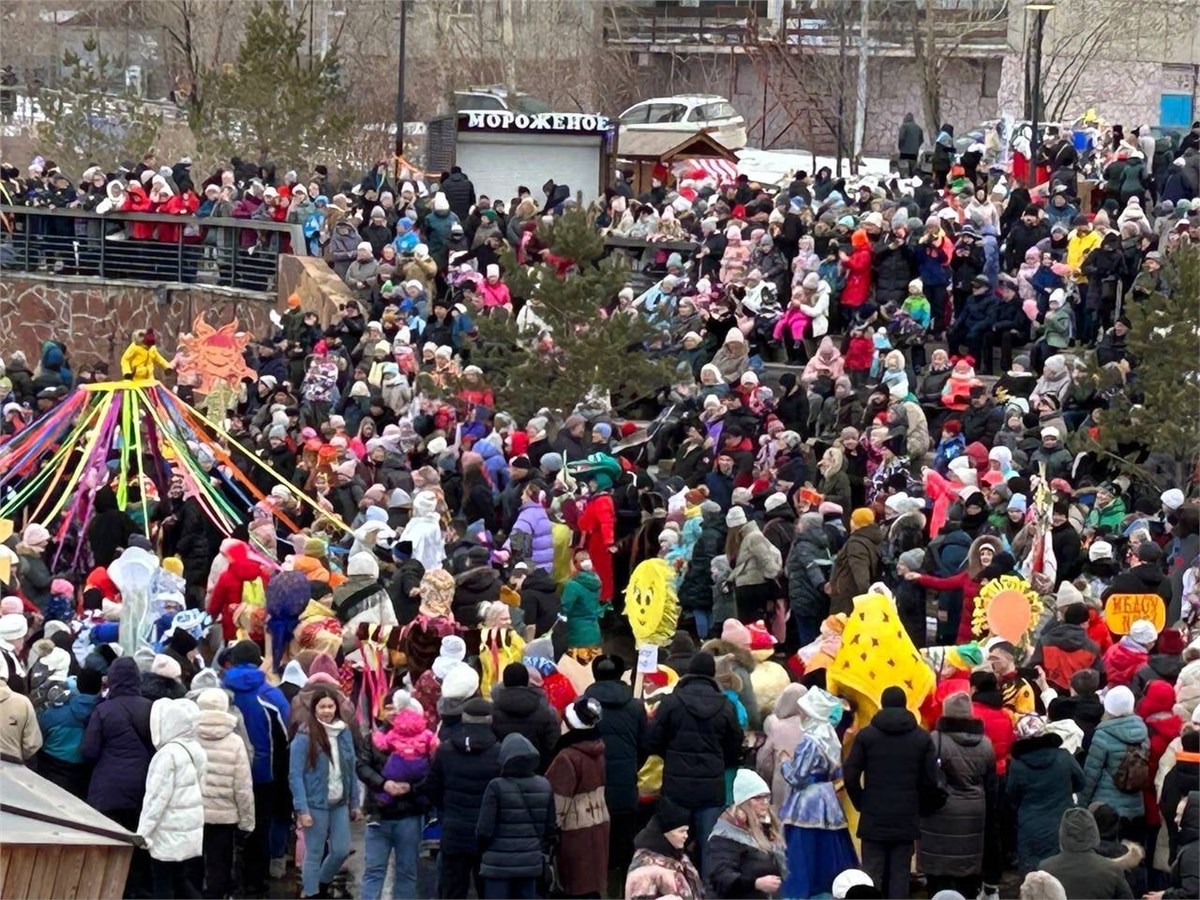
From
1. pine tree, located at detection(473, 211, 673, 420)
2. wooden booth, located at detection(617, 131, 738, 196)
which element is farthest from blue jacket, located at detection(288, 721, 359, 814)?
wooden booth, located at detection(617, 131, 738, 196)

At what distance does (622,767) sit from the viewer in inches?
543

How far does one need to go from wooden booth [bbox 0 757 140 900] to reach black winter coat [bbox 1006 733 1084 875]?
4593mm

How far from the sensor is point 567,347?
2298 centimetres

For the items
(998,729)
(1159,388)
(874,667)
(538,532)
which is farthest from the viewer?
(1159,388)

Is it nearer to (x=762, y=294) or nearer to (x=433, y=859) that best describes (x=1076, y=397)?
(x=762, y=294)

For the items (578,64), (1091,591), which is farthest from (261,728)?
(578,64)

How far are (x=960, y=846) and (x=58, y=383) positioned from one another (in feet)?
47.8

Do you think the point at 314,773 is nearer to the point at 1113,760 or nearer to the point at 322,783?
the point at 322,783

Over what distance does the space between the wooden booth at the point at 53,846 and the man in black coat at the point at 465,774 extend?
2.08 metres

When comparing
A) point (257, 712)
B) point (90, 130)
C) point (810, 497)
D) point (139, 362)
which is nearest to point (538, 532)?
point (810, 497)

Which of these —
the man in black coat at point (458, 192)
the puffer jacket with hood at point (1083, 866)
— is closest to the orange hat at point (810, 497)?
the puffer jacket with hood at point (1083, 866)

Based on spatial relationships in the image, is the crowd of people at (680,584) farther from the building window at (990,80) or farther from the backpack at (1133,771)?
the building window at (990,80)

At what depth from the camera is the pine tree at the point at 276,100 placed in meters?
35.2

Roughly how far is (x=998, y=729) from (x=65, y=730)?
481cm
